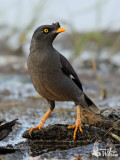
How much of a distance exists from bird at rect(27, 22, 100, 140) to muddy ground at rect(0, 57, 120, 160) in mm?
377

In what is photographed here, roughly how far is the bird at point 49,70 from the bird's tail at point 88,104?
0.27 meters

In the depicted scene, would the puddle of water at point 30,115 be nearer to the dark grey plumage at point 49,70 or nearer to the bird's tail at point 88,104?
the bird's tail at point 88,104

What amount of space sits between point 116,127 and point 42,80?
113 centimetres

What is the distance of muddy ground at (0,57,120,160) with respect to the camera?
403 centimetres

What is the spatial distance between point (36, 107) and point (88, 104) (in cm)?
191

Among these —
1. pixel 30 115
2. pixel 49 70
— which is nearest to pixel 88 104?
pixel 49 70

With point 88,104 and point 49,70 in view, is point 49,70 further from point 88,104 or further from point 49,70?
point 88,104

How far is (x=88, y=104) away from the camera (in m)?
5.52

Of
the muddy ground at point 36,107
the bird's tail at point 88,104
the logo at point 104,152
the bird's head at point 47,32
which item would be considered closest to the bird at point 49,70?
the bird's head at point 47,32

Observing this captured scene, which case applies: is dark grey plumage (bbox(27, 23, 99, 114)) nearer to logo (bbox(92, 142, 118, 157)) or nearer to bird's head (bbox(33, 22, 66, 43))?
bird's head (bbox(33, 22, 66, 43))

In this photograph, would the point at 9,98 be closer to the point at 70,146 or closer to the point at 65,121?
the point at 65,121

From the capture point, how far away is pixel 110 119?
Answer: 480cm

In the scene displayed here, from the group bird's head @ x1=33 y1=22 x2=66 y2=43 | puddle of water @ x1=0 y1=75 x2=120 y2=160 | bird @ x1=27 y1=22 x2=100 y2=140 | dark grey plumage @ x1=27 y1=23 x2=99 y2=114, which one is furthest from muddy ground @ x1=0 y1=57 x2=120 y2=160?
bird's head @ x1=33 y1=22 x2=66 y2=43

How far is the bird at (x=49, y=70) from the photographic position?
4.68m
